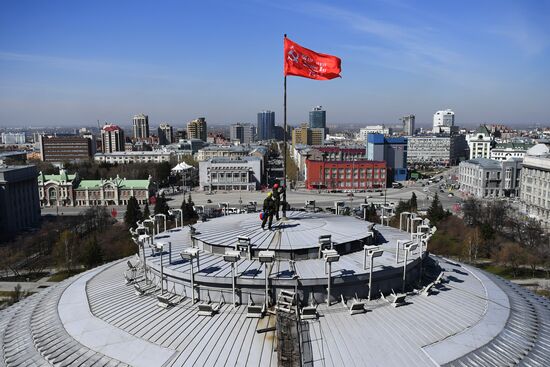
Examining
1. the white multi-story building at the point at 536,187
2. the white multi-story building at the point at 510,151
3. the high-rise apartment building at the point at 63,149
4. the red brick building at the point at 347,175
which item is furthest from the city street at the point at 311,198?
the high-rise apartment building at the point at 63,149

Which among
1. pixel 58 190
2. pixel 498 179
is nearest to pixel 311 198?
pixel 498 179

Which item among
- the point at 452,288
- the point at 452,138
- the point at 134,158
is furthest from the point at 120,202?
the point at 452,138

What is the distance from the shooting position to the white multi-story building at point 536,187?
83125 millimetres

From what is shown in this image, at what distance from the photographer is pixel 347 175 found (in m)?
123

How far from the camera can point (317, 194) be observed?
11600cm

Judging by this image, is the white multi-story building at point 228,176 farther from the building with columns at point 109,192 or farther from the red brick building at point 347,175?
the building with columns at point 109,192

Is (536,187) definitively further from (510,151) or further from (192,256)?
(192,256)

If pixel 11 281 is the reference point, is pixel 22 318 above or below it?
above

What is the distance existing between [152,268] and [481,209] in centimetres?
7177

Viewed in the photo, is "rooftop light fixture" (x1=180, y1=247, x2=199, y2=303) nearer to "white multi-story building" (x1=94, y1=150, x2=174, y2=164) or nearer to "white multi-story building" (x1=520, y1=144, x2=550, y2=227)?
"white multi-story building" (x1=520, y1=144, x2=550, y2=227)

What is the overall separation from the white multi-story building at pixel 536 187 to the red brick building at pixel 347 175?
39.3 metres

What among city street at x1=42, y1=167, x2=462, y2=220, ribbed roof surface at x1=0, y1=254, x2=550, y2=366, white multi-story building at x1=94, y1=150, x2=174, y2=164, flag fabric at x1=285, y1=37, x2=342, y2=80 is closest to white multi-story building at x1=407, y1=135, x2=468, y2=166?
city street at x1=42, y1=167, x2=462, y2=220

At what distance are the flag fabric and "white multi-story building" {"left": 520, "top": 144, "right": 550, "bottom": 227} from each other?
77630mm

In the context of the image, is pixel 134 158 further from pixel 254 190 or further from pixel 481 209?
pixel 481 209
